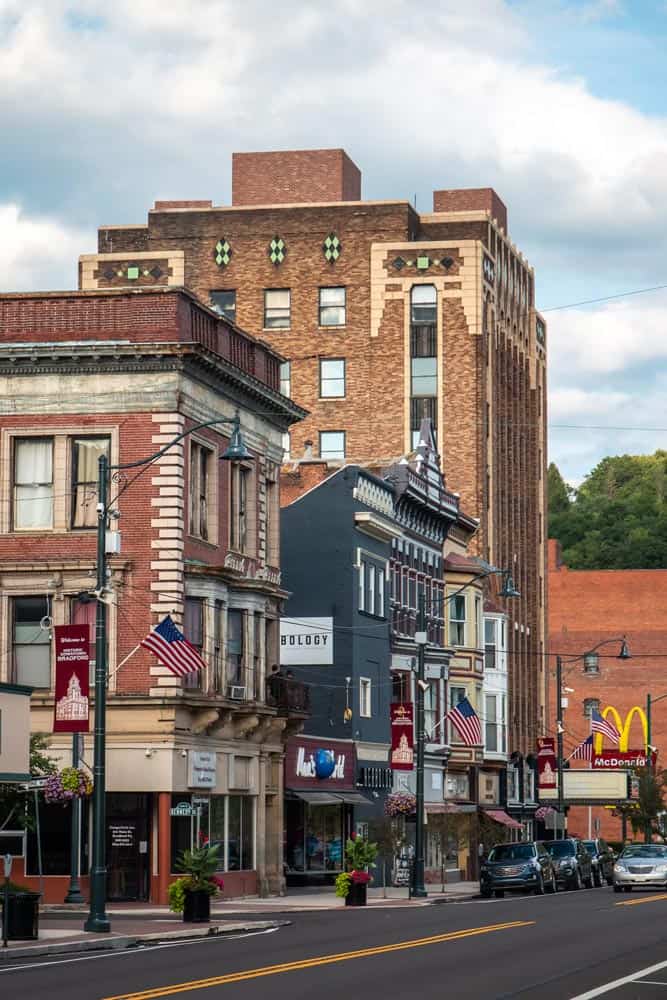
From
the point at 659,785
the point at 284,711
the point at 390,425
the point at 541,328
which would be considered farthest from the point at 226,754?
the point at 541,328

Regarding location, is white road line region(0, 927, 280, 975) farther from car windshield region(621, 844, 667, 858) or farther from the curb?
car windshield region(621, 844, 667, 858)

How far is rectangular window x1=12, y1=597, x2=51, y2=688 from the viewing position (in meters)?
51.1

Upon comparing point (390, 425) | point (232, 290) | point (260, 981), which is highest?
point (232, 290)

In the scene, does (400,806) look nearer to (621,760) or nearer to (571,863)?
(571,863)

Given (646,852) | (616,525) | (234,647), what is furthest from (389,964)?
(616,525)

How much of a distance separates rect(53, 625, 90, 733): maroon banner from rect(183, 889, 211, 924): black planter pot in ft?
13.2

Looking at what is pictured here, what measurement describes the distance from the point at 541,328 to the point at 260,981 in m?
91.8

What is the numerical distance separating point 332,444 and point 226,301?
29.1ft

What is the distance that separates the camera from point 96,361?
5141 cm

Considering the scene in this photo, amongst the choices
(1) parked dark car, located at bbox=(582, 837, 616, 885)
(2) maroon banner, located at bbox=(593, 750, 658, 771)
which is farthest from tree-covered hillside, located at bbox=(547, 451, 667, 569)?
(1) parked dark car, located at bbox=(582, 837, 616, 885)

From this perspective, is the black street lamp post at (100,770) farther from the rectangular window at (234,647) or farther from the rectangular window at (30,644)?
the rectangular window at (234,647)

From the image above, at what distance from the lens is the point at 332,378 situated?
97188mm

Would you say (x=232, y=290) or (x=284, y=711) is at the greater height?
(x=232, y=290)

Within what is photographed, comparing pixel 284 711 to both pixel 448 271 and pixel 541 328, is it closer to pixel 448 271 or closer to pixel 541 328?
pixel 448 271
